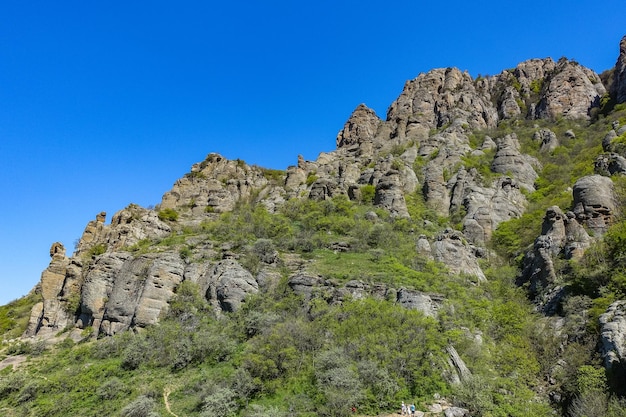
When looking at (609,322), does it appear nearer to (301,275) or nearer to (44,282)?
(301,275)

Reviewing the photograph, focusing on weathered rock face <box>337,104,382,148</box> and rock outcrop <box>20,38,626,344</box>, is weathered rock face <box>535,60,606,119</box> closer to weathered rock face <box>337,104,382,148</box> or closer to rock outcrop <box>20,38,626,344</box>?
rock outcrop <box>20,38,626,344</box>

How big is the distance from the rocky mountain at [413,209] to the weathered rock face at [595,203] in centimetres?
13

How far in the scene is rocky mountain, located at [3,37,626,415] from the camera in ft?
115

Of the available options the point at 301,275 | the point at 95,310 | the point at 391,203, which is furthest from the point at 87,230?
the point at 391,203

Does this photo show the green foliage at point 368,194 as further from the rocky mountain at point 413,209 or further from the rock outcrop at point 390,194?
the rock outcrop at point 390,194

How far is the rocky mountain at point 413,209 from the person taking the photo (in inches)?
1380

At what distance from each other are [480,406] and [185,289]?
84.7 feet

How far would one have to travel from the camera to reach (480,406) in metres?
21.5

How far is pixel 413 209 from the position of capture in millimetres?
55562

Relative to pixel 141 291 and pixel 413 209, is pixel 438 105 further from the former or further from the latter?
pixel 141 291

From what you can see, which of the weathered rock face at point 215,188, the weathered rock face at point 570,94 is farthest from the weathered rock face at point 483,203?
the weathered rock face at point 570,94

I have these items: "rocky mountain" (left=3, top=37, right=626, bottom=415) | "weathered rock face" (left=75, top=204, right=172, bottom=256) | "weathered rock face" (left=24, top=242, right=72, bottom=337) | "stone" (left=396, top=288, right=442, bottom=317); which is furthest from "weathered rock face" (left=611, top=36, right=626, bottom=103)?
"weathered rock face" (left=24, top=242, right=72, bottom=337)

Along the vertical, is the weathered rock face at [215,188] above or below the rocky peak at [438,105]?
below

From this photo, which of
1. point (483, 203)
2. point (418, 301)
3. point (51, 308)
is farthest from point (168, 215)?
point (483, 203)
